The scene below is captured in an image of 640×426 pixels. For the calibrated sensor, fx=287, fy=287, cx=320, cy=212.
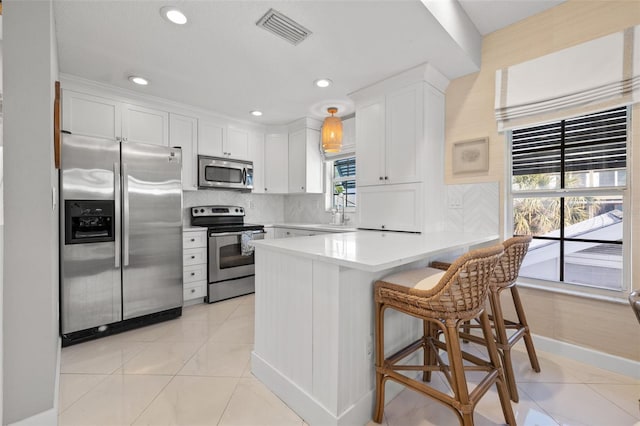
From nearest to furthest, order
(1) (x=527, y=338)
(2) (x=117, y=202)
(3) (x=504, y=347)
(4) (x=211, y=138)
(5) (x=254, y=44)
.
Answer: (3) (x=504, y=347) → (1) (x=527, y=338) → (5) (x=254, y=44) → (2) (x=117, y=202) → (4) (x=211, y=138)

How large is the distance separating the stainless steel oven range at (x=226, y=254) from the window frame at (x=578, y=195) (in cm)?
279

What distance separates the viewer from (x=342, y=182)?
13.8ft

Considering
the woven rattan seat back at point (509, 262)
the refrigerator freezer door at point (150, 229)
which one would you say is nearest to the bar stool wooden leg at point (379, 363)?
the woven rattan seat back at point (509, 262)

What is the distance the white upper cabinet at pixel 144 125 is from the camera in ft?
9.99

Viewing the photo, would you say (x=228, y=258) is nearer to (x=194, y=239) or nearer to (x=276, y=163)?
(x=194, y=239)

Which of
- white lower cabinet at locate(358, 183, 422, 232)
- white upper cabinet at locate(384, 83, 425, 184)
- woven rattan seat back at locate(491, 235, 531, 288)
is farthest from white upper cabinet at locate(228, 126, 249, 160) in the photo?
woven rattan seat back at locate(491, 235, 531, 288)

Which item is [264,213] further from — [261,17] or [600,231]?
[600,231]

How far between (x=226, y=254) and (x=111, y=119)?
6.08 feet

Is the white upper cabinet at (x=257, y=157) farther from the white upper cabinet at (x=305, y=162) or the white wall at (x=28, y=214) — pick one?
the white wall at (x=28, y=214)

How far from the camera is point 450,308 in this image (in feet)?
4.13

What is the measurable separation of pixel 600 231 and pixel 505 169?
2.49 ft

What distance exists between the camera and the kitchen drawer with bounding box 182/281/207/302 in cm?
320

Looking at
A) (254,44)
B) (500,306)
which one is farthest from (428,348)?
(254,44)

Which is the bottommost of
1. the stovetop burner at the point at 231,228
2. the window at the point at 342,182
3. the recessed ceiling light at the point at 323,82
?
the stovetop burner at the point at 231,228
